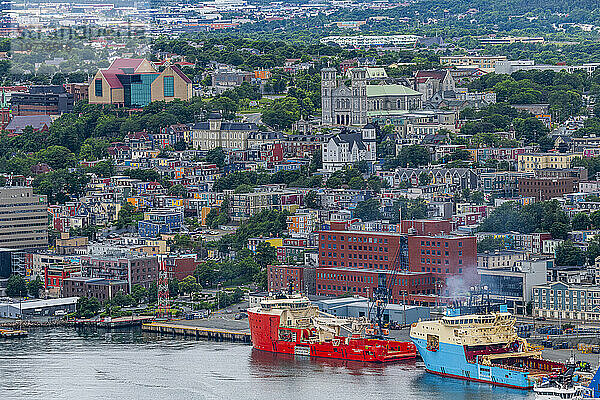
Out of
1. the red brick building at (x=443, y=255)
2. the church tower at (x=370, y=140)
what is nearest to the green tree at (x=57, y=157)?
the church tower at (x=370, y=140)

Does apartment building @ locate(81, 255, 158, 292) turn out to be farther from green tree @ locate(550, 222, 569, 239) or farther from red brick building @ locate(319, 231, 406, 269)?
green tree @ locate(550, 222, 569, 239)

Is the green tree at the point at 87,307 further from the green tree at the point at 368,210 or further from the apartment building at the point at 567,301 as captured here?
the apartment building at the point at 567,301

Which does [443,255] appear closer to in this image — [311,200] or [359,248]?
[359,248]

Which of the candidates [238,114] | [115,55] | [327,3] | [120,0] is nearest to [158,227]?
[238,114]

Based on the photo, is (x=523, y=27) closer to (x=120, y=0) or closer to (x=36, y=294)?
(x=120, y=0)

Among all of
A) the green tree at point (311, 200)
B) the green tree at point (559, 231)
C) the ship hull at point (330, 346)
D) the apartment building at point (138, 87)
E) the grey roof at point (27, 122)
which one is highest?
the apartment building at point (138, 87)
